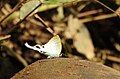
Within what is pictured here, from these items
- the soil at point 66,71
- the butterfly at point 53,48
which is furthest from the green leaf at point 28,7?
the soil at point 66,71

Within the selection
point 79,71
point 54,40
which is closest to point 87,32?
point 54,40

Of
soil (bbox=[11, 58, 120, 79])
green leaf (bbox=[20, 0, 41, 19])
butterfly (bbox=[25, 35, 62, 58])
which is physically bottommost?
soil (bbox=[11, 58, 120, 79])

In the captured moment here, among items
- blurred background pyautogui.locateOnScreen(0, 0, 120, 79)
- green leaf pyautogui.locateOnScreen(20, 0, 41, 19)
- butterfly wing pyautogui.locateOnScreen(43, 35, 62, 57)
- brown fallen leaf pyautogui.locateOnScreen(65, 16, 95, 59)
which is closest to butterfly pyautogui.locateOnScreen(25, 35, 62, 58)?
butterfly wing pyautogui.locateOnScreen(43, 35, 62, 57)

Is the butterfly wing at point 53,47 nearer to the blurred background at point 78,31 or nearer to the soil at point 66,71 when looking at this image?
the soil at point 66,71

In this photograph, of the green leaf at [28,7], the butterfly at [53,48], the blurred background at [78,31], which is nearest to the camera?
the butterfly at [53,48]

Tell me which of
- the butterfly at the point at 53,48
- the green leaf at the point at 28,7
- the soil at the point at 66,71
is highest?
the green leaf at the point at 28,7

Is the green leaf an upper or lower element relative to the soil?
upper

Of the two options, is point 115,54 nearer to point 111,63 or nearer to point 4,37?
point 111,63

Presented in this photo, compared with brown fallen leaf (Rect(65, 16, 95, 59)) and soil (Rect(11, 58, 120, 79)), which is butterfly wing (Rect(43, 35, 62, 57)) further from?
brown fallen leaf (Rect(65, 16, 95, 59))

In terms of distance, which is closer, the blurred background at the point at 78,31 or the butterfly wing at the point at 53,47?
the butterfly wing at the point at 53,47
